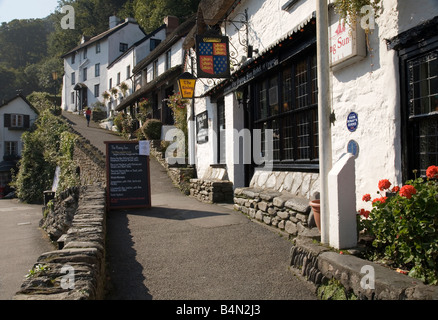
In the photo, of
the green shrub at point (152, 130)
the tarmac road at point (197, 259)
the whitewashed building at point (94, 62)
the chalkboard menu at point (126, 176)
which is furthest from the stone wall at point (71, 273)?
the whitewashed building at point (94, 62)

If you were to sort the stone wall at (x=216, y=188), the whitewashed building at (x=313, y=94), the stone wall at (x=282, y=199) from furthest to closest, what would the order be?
1. the stone wall at (x=216, y=188)
2. the stone wall at (x=282, y=199)
3. the whitewashed building at (x=313, y=94)

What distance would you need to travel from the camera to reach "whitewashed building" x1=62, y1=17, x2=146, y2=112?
4125 cm

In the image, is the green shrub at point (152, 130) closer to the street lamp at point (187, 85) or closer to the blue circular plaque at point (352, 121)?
the street lamp at point (187, 85)

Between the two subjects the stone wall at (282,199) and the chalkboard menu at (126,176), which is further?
the chalkboard menu at (126,176)

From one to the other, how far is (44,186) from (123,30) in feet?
71.9

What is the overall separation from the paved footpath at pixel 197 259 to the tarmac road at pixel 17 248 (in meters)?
2.71

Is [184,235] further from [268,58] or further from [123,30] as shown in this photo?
[123,30]

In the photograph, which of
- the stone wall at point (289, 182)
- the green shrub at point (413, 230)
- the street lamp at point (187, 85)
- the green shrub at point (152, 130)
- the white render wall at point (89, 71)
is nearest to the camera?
the green shrub at point (413, 230)

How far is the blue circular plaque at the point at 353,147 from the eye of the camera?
197 inches

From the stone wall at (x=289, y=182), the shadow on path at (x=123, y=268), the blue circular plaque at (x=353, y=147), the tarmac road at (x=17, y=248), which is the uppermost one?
the blue circular plaque at (x=353, y=147)

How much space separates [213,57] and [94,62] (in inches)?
1573

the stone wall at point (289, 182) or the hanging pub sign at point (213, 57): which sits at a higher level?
the hanging pub sign at point (213, 57)

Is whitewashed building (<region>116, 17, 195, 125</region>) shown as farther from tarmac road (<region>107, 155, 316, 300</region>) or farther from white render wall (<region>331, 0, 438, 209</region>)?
white render wall (<region>331, 0, 438, 209</region>)
